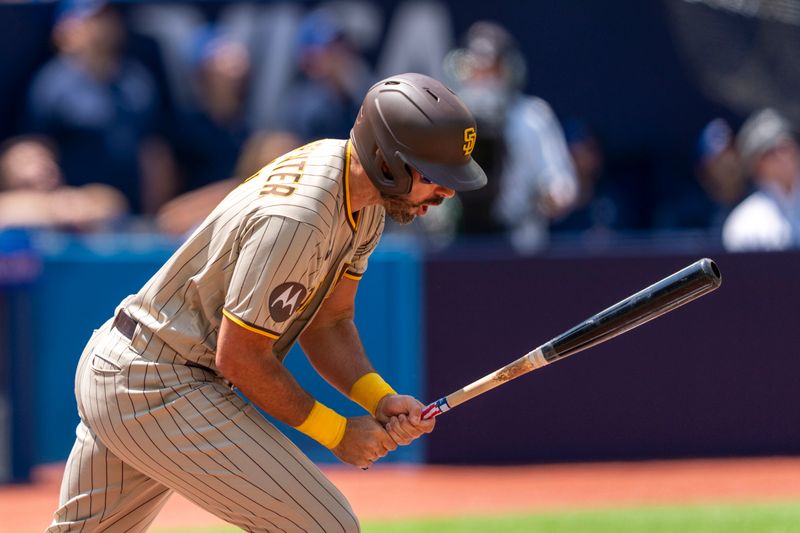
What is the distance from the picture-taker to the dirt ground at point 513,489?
804 centimetres

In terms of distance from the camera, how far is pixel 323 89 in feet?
34.7

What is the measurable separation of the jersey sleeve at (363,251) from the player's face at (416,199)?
8.7 inches

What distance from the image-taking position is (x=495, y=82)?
945 cm

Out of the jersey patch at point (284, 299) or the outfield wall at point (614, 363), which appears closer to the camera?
the jersey patch at point (284, 299)

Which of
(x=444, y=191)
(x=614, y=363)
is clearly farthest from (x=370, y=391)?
(x=614, y=363)

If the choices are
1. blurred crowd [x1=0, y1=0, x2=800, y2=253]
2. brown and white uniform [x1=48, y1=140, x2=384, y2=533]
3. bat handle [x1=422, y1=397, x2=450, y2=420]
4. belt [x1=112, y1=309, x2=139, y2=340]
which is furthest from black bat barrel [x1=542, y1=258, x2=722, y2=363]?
blurred crowd [x1=0, y1=0, x2=800, y2=253]

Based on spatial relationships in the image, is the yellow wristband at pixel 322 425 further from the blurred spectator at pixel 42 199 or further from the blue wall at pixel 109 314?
the blurred spectator at pixel 42 199

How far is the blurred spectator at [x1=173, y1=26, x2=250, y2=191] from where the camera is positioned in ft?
34.0

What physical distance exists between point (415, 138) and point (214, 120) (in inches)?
260

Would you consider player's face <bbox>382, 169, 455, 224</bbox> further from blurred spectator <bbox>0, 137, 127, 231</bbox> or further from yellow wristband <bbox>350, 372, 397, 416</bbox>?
blurred spectator <bbox>0, 137, 127, 231</bbox>

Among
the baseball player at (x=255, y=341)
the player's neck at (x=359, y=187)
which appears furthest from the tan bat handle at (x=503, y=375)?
the player's neck at (x=359, y=187)

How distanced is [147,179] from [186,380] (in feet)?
21.4

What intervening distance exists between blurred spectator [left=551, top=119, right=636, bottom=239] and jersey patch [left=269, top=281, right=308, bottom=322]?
7.00 meters

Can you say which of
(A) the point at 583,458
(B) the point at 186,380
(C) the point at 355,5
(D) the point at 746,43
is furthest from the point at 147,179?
(B) the point at 186,380
